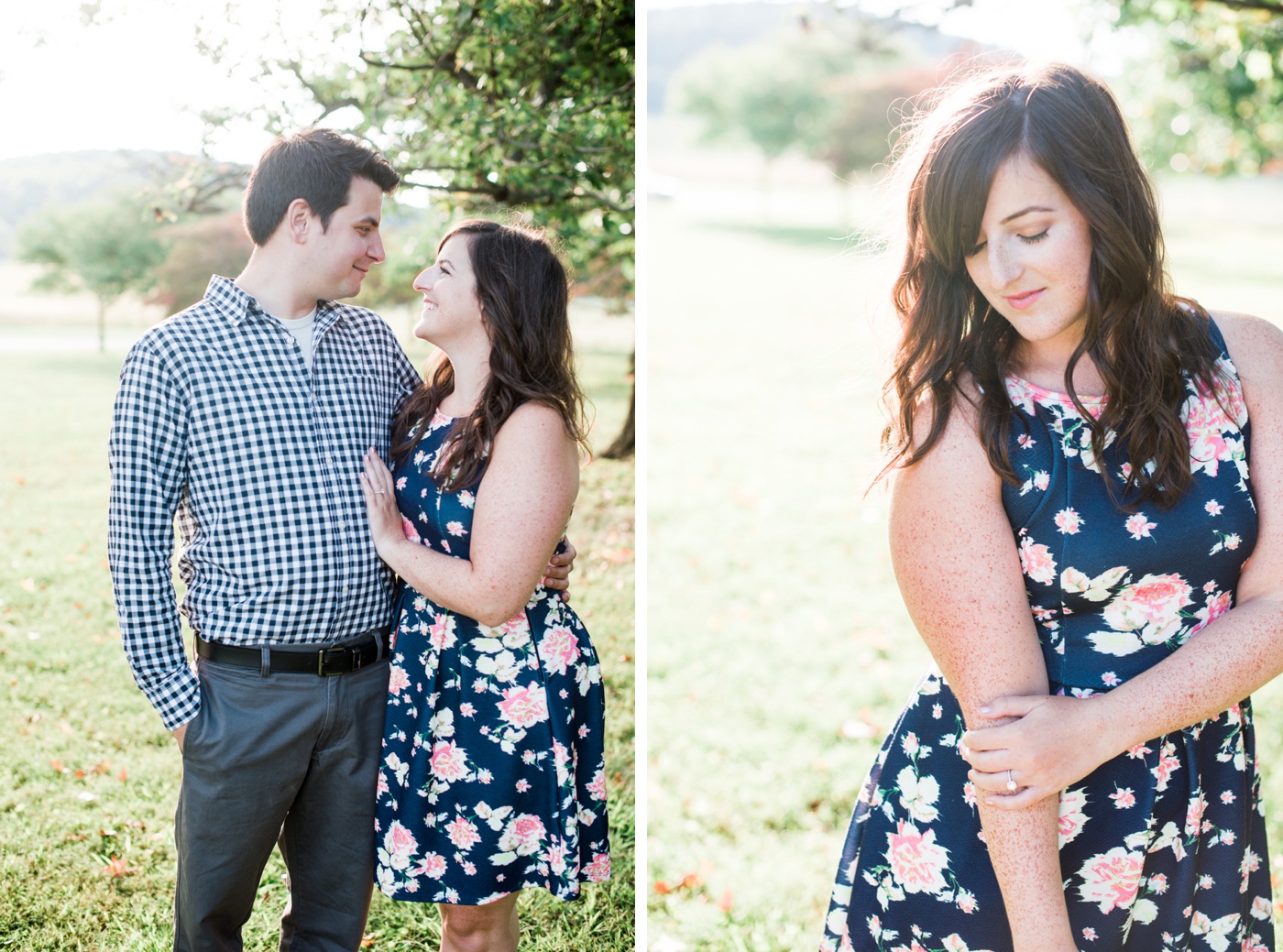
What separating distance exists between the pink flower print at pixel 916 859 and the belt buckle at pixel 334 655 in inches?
46.3

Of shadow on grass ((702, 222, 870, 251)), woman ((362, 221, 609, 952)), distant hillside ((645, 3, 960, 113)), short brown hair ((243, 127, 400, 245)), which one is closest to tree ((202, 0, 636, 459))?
short brown hair ((243, 127, 400, 245))

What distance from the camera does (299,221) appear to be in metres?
2.26

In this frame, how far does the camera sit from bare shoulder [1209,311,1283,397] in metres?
1.53

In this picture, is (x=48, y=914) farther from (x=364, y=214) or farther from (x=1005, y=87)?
(x=1005, y=87)

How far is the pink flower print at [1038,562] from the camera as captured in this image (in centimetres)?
149

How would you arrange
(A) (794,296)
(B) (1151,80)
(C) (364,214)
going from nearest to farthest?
(C) (364,214) < (B) (1151,80) < (A) (794,296)

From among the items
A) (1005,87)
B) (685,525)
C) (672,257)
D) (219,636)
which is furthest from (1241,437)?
(672,257)

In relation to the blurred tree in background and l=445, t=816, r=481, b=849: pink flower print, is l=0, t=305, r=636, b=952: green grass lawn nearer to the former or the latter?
l=445, t=816, r=481, b=849: pink flower print

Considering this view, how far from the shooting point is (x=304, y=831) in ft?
7.89

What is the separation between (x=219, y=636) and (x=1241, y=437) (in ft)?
6.16

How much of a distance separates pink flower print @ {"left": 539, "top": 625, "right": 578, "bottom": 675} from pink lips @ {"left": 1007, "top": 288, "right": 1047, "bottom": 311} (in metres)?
1.26

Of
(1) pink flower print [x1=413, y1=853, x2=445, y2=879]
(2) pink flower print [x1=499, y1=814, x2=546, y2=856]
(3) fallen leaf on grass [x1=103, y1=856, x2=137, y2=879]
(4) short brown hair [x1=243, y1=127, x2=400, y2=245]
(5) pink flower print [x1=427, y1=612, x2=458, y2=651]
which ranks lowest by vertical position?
(3) fallen leaf on grass [x1=103, y1=856, x2=137, y2=879]

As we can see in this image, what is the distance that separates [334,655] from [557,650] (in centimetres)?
47

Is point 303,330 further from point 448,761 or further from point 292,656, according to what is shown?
point 448,761
